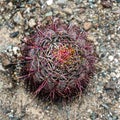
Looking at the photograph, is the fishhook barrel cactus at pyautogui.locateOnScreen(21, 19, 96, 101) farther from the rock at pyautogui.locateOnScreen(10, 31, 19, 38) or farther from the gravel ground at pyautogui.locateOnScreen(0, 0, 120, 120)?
the rock at pyautogui.locateOnScreen(10, 31, 19, 38)

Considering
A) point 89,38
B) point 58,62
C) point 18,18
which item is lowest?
point 89,38

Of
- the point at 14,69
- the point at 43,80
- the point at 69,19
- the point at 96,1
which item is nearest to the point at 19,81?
the point at 14,69

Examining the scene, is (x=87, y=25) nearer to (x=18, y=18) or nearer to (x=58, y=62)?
(x=18, y=18)

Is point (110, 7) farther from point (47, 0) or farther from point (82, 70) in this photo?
point (82, 70)

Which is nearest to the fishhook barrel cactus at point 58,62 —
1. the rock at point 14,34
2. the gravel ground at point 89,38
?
the gravel ground at point 89,38

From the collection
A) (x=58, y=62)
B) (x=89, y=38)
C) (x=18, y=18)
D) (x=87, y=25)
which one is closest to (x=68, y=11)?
(x=87, y=25)

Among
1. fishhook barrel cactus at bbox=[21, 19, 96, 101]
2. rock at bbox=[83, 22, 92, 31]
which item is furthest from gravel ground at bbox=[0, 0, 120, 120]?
fishhook barrel cactus at bbox=[21, 19, 96, 101]

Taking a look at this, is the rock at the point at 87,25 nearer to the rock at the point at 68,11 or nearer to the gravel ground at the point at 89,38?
the gravel ground at the point at 89,38
